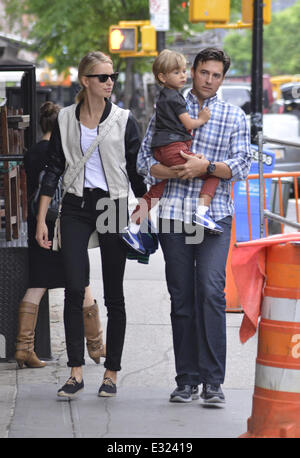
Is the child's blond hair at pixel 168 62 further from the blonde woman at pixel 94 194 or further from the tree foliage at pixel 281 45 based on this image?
the tree foliage at pixel 281 45

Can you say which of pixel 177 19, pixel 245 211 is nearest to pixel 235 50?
pixel 177 19

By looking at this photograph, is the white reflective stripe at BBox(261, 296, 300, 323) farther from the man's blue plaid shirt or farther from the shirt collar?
the shirt collar

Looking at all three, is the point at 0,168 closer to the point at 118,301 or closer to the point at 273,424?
the point at 118,301

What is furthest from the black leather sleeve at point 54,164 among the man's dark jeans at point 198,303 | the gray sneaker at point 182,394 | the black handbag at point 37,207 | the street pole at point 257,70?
the street pole at point 257,70

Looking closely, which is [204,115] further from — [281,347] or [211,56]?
[281,347]

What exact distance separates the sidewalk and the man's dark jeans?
0.74 feet

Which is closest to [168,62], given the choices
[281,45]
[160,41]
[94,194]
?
[94,194]

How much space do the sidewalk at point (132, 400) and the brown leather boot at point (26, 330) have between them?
13 centimetres

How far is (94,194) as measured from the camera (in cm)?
556

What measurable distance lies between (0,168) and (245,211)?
2.23 m

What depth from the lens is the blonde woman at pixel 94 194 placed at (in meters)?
5.54

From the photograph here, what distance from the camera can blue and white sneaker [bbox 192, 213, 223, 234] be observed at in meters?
5.29

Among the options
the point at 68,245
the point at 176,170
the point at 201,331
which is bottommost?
the point at 201,331

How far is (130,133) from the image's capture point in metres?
5.60
